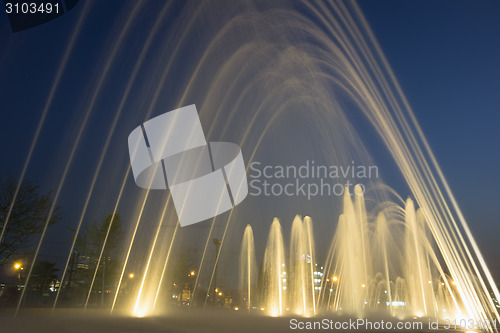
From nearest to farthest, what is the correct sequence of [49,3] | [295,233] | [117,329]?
[117,329] → [49,3] → [295,233]

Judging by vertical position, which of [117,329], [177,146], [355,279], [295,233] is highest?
[177,146]

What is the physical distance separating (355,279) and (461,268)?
9581 millimetres

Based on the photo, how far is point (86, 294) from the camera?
4384 centimetres

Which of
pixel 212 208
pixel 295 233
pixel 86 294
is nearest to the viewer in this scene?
pixel 295 233

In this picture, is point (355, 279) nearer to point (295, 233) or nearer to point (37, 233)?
point (295, 233)

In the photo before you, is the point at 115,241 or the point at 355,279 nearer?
the point at 355,279

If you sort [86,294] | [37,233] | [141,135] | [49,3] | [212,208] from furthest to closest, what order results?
[86,294], [212,208], [37,233], [141,135], [49,3]

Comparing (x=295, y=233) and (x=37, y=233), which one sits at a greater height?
(x=295, y=233)

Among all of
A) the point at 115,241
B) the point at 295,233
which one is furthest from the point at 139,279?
the point at 295,233

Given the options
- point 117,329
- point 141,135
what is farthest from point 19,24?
point 117,329

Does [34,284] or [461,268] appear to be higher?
[34,284]

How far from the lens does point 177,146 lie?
29391mm

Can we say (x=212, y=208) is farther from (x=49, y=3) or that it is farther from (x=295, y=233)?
(x=49, y=3)

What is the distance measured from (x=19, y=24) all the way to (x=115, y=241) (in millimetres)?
31341
